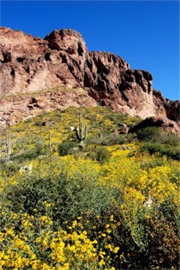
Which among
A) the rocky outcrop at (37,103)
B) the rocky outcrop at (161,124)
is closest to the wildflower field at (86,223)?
the rocky outcrop at (161,124)

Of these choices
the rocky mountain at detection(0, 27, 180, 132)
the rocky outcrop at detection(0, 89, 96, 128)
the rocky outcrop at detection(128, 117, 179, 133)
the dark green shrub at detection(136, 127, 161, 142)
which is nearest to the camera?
the dark green shrub at detection(136, 127, 161, 142)

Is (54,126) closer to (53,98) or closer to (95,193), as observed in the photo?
(53,98)

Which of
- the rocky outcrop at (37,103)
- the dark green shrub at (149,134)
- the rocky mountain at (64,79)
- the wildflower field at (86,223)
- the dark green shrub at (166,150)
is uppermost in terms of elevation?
the rocky mountain at (64,79)

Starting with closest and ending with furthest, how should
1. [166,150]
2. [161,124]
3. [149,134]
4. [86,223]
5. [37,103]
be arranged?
[86,223], [166,150], [149,134], [161,124], [37,103]

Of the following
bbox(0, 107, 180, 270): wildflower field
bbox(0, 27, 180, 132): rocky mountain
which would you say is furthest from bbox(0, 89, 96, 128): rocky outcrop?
bbox(0, 107, 180, 270): wildflower field

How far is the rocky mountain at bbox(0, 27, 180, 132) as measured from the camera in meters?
51.2

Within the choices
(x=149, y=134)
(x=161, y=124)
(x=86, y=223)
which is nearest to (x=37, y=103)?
(x=161, y=124)

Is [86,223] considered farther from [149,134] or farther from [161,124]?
[161,124]

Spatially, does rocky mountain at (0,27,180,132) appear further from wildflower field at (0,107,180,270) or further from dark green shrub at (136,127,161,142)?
wildflower field at (0,107,180,270)

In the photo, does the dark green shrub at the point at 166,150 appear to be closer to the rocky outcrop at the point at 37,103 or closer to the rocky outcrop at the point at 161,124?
the rocky outcrop at the point at 161,124

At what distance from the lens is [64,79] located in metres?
58.0

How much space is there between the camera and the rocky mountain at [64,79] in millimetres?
51219

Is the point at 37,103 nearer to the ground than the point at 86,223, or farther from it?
farther from it

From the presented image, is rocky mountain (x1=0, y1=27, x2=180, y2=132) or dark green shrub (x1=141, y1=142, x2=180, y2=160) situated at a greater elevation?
rocky mountain (x1=0, y1=27, x2=180, y2=132)
